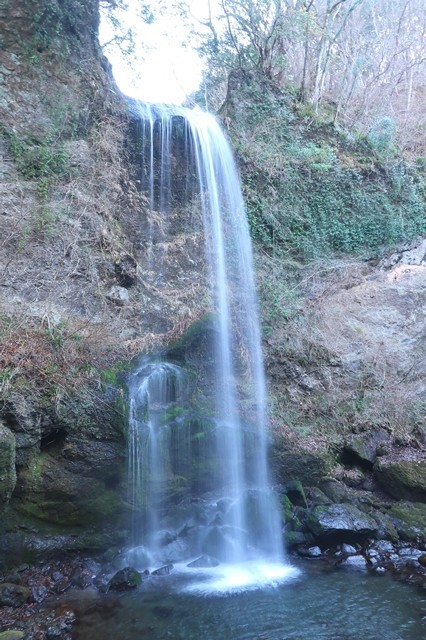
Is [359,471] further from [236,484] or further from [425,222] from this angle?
[425,222]

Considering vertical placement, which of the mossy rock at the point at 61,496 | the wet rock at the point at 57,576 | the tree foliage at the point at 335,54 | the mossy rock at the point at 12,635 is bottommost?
the mossy rock at the point at 12,635

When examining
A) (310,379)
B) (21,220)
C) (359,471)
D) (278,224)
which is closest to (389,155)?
(278,224)

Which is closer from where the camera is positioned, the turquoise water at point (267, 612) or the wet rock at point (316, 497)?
the turquoise water at point (267, 612)

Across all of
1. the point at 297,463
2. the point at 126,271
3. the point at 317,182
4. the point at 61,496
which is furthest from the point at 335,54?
the point at 61,496

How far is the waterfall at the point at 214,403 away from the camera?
7246 mm

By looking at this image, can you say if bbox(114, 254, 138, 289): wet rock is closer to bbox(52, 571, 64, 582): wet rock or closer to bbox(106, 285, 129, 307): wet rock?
bbox(106, 285, 129, 307): wet rock

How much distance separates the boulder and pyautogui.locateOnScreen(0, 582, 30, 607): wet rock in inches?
38.6

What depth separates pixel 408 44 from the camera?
1909 cm

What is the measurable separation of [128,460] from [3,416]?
1.99 metres

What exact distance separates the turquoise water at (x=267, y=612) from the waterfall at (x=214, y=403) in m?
1.10

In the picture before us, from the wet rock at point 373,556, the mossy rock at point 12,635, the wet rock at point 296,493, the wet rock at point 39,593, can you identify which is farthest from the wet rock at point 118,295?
the wet rock at point 373,556

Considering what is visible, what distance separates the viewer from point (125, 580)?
6047 millimetres

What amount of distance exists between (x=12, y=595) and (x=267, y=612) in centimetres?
315

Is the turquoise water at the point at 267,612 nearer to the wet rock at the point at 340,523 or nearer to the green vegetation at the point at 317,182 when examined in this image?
the wet rock at the point at 340,523
